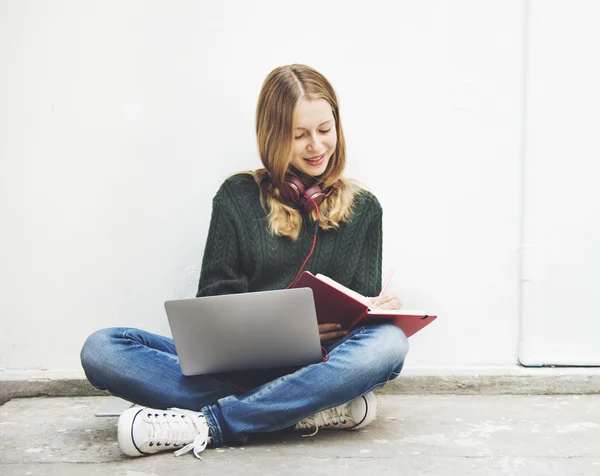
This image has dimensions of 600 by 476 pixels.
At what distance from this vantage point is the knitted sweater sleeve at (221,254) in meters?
2.42

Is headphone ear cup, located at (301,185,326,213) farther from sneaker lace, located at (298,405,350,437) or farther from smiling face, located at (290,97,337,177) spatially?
sneaker lace, located at (298,405,350,437)

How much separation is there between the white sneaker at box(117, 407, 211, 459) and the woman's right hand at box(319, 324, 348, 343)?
17.3 inches

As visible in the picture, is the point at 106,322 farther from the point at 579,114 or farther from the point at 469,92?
the point at 579,114

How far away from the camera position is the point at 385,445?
7.10 ft

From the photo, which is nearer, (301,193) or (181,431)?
(181,431)

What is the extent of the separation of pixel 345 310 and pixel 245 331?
32cm

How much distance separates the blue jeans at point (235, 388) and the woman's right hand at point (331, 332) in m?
0.02

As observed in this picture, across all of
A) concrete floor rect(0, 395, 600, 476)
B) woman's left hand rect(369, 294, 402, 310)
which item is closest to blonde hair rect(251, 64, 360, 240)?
woman's left hand rect(369, 294, 402, 310)

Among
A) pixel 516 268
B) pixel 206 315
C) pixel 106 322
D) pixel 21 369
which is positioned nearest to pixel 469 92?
pixel 516 268

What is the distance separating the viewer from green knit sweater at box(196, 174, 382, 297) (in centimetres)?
244

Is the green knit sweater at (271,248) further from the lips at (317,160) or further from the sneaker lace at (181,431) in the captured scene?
the sneaker lace at (181,431)

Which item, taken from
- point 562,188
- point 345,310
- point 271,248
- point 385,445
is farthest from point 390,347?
point 562,188

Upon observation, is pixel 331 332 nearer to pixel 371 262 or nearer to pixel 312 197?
pixel 371 262

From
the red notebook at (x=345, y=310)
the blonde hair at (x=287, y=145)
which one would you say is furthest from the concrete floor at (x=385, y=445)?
the blonde hair at (x=287, y=145)
